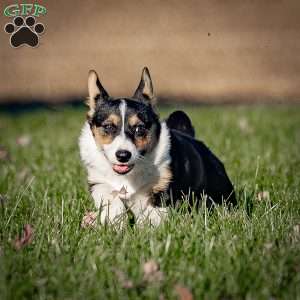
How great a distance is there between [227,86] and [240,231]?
8.03 m

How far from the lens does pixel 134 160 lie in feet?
12.4

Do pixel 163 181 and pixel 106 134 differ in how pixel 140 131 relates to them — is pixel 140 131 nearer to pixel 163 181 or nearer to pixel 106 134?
pixel 106 134

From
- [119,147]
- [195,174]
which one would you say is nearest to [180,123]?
[195,174]

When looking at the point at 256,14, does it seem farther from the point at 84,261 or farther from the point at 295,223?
the point at 84,261

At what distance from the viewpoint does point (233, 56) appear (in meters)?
10.7

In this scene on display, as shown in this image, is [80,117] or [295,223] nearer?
[295,223]

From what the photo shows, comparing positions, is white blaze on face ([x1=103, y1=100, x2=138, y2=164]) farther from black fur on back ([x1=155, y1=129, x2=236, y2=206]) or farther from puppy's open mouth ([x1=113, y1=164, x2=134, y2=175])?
black fur on back ([x1=155, y1=129, x2=236, y2=206])

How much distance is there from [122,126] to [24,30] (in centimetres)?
113

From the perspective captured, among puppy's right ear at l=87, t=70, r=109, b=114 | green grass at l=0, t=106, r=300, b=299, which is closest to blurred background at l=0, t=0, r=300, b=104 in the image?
green grass at l=0, t=106, r=300, b=299

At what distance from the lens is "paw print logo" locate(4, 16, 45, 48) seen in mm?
4395

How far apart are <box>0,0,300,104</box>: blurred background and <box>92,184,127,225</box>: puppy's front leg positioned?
5779 millimetres

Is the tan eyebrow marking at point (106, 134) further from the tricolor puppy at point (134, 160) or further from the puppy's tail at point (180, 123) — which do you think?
the puppy's tail at point (180, 123)

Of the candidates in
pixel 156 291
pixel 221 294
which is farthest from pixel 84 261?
pixel 221 294

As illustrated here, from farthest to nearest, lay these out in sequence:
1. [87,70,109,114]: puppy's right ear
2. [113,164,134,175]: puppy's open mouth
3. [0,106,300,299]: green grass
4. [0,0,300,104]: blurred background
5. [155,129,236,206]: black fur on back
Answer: [0,0,300,104]: blurred background → [87,70,109,114]: puppy's right ear → [155,129,236,206]: black fur on back → [113,164,134,175]: puppy's open mouth → [0,106,300,299]: green grass
